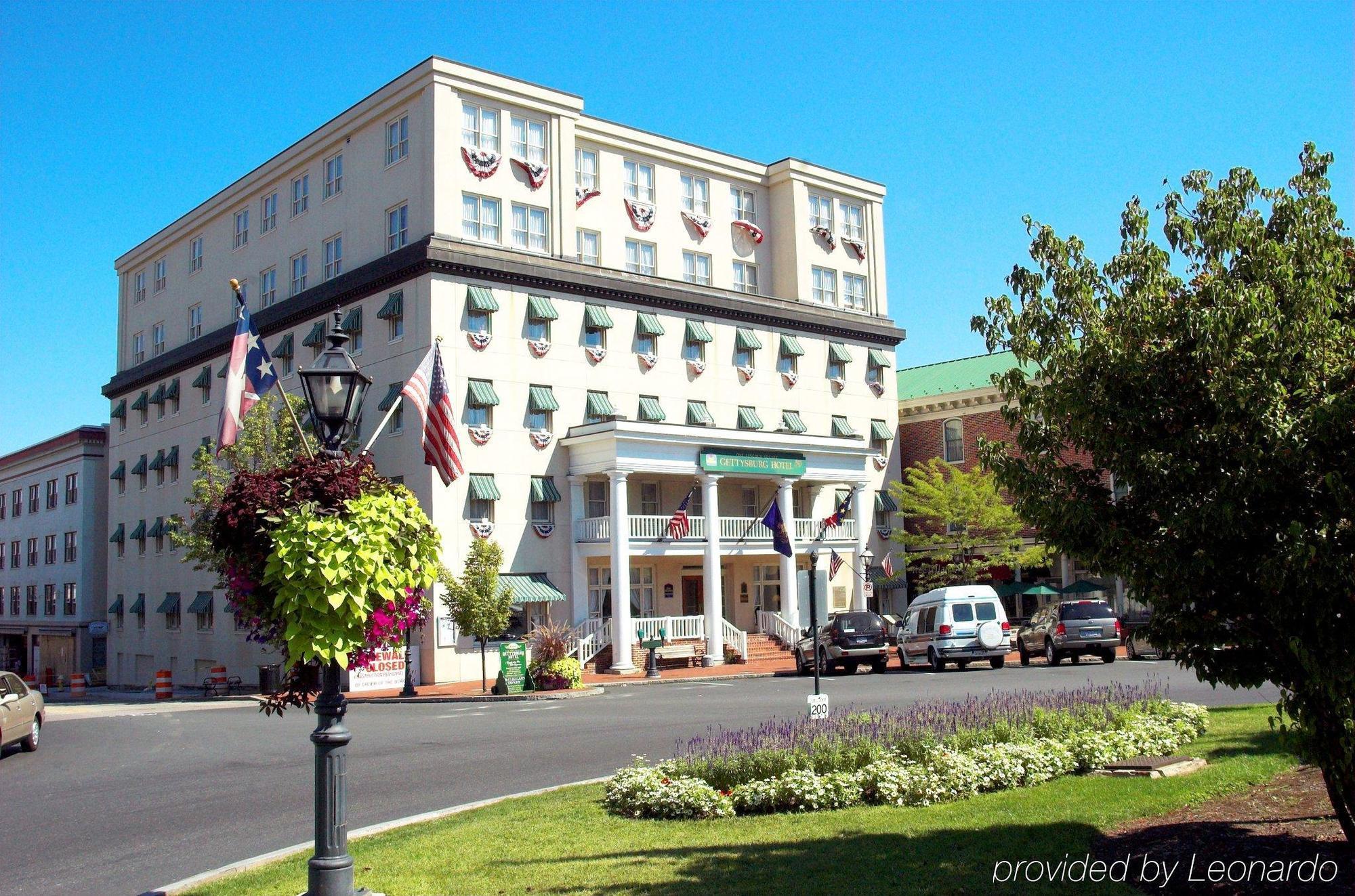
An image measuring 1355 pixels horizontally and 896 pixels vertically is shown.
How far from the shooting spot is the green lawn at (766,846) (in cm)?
792

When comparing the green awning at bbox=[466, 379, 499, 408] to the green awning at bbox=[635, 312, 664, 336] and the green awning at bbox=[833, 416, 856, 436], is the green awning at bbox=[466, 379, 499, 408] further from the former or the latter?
the green awning at bbox=[833, 416, 856, 436]

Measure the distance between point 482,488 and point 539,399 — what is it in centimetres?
392

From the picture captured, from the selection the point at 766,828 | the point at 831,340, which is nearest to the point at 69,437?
the point at 831,340

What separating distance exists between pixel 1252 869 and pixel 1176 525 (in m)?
2.35

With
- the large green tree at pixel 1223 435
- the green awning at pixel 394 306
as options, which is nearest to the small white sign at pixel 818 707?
the large green tree at pixel 1223 435

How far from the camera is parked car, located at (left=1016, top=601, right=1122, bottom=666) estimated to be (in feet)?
103

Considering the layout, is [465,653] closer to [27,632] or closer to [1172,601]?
[1172,601]

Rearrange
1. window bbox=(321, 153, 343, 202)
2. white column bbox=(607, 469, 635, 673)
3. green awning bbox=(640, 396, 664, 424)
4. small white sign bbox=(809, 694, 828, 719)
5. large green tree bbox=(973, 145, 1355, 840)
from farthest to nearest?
1. window bbox=(321, 153, 343, 202)
2. green awning bbox=(640, 396, 664, 424)
3. white column bbox=(607, 469, 635, 673)
4. small white sign bbox=(809, 694, 828, 719)
5. large green tree bbox=(973, 145, 1355, 840)

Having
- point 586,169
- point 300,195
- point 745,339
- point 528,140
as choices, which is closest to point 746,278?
point 745,339

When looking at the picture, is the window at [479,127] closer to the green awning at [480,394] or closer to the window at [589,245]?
the window at [589,245]

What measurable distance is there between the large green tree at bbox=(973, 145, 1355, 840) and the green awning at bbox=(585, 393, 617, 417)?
3434cm

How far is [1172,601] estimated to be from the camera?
303 inches

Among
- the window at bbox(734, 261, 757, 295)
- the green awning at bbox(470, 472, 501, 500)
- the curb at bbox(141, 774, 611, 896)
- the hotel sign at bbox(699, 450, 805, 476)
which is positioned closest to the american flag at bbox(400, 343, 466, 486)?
the curb at bbox(141, 774, 611, 896)

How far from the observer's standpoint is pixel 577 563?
4150cm
